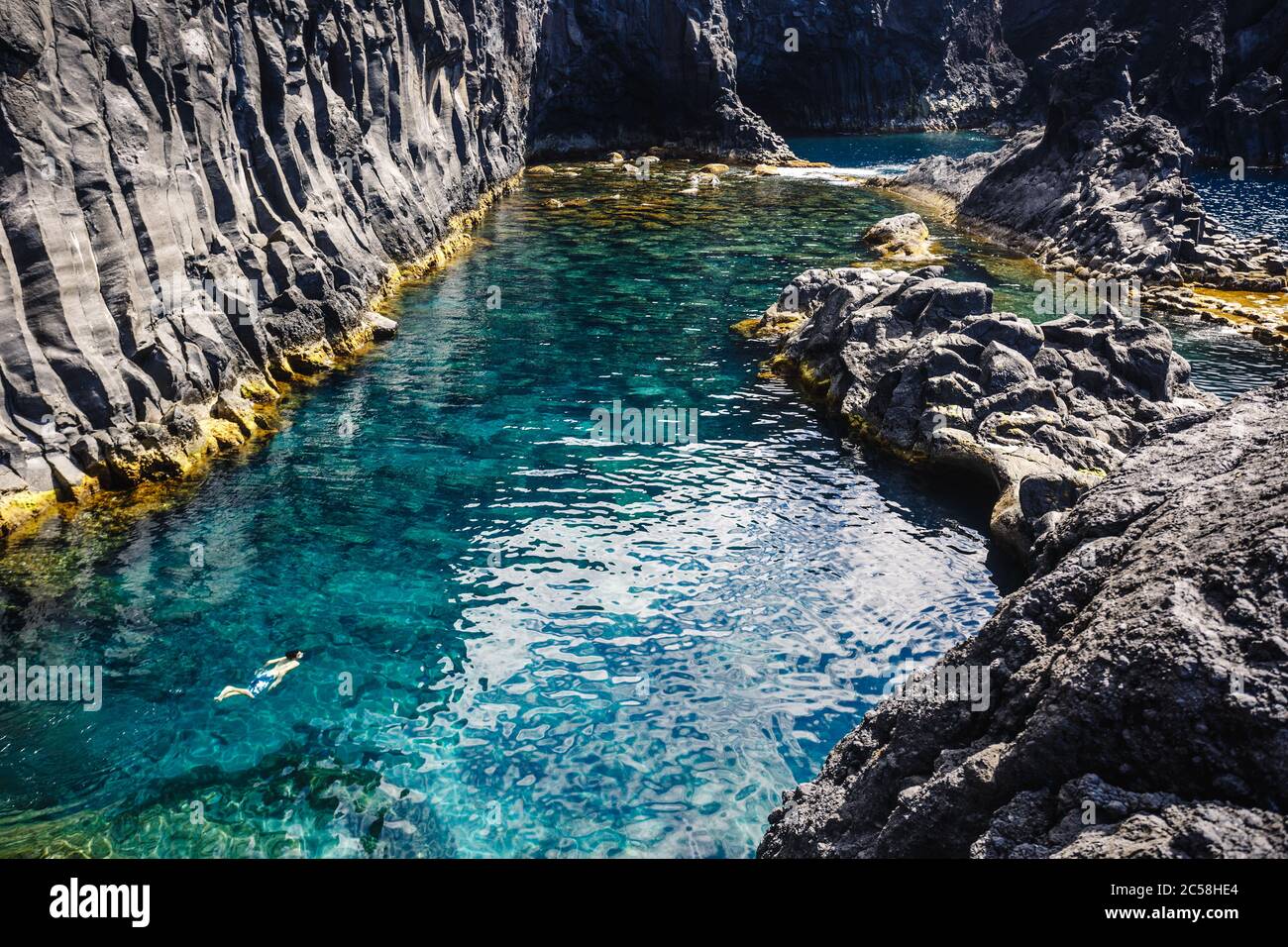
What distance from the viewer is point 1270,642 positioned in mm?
6918

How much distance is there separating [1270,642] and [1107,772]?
66.1 inches

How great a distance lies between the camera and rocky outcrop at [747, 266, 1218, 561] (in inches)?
940

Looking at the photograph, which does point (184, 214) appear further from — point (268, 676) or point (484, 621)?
point (484, 621)

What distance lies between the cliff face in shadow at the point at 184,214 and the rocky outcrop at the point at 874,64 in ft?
268

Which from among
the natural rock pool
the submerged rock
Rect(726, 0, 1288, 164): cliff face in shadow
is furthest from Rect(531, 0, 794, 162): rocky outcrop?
the natural rock pool

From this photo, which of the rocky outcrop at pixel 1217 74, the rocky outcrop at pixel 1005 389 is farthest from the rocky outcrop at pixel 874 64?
the rocky outcrop at pixel 1005 389

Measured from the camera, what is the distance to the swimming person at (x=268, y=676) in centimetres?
1669

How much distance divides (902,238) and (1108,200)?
1310 centimetres

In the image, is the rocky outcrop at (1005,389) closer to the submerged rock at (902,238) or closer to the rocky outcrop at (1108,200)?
the submerged rock at (902,238)

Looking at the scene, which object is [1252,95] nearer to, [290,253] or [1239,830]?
[290,253]

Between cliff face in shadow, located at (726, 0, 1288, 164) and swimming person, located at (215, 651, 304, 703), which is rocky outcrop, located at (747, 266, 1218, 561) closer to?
swimming person, located at (215, 651, 304, 703)

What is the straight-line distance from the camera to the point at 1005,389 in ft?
87.0

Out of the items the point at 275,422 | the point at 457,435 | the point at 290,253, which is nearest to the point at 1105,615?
the point at 457,435

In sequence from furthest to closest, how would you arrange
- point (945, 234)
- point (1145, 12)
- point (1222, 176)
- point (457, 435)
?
point (1145, 12)
point (1222, 176)
point (945, 234)
point (457, 435)
